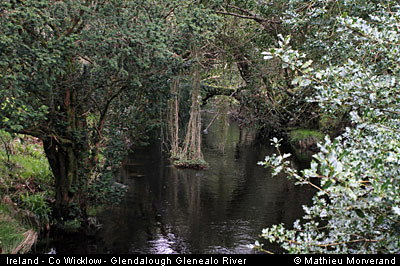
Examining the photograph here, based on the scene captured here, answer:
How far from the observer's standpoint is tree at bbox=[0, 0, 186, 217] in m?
5.08

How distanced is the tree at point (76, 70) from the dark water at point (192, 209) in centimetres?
118

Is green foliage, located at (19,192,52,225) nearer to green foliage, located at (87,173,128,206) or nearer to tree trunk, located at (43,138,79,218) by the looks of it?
tree trunk, located at (43,138,79,218)

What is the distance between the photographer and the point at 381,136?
3.59m

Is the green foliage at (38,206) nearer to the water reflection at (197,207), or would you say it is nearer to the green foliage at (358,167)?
the water reflection at (197,207)

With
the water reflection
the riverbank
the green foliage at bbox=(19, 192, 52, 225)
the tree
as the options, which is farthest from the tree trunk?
the water reflection

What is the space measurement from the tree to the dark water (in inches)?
46.4

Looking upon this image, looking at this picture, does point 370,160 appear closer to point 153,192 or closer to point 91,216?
point 91,216

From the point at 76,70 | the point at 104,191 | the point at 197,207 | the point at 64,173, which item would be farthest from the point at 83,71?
the point at 197,207

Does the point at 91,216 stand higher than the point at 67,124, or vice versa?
the point at 67,124

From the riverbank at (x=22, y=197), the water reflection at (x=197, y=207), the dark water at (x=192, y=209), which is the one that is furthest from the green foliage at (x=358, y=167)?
the riverbank at (x=22, y=197)

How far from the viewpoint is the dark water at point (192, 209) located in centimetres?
709

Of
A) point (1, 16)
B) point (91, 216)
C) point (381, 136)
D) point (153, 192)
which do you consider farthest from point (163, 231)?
point (381, 136)

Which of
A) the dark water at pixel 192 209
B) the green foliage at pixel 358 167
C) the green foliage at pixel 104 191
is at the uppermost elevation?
the green foliage at pixel 358 167
